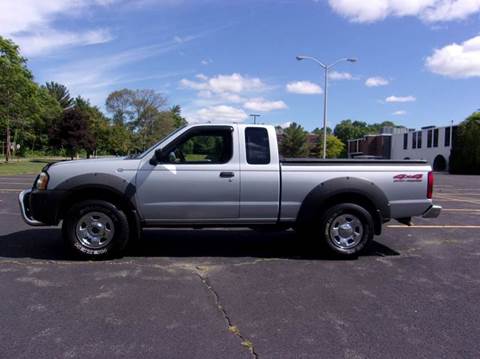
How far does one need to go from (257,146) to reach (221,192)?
82cm

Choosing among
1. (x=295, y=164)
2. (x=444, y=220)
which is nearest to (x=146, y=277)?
(x=295, y=164)

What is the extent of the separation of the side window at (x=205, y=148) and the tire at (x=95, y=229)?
3.75 feet

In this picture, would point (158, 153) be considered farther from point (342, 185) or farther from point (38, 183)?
point (342, 185)

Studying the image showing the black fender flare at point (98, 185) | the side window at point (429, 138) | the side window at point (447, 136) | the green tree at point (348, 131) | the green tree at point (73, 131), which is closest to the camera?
the black fender flare at point (98, 185)

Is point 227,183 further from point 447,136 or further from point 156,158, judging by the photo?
point 447,136

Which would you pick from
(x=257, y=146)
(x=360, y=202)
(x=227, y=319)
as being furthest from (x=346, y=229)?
(x=227, y=319)

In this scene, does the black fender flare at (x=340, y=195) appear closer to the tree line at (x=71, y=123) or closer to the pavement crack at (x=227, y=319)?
the pavement crack at (x=227, y=319)

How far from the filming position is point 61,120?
5697cm

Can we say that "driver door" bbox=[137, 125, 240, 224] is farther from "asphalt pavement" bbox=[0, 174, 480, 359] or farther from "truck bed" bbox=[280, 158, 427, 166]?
"truck bed" bbox=[280, 158, 427, 166]

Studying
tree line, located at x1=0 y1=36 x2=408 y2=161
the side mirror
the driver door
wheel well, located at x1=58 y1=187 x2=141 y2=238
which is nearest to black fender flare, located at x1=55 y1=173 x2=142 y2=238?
wheel well, located at x1=58 y1=187 x2=141 y2=238

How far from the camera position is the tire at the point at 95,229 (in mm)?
5891

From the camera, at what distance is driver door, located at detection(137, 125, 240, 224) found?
595 centimetres

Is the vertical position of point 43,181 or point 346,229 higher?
point 43,181

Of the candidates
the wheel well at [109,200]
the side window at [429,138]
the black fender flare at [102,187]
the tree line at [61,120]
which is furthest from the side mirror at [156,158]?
the side window at [429,138]
